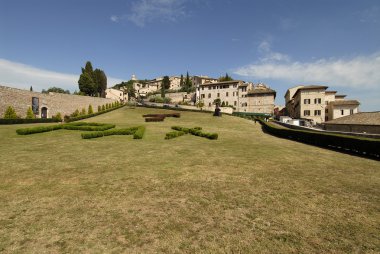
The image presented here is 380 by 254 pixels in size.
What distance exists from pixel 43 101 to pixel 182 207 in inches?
1913

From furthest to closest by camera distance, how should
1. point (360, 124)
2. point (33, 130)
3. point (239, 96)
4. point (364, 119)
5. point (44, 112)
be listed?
point (239, 96) → point (44, 112) → point (364, 119) → point (360, 124) → point (33, 130)

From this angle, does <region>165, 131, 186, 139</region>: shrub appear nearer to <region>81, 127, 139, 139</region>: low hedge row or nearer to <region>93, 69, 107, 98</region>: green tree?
<region>81, 127, 139, 139</region>: low hedge row

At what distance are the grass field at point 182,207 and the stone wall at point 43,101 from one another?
33.2m

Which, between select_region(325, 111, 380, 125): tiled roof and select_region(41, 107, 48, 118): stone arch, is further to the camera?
select_region(41, 107, 48, 118): stone arch

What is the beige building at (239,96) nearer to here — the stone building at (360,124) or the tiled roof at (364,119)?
the stone building at (360,124)

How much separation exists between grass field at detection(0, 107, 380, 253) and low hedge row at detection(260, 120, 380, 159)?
513cm

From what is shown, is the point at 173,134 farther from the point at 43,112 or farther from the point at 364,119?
the point at 43,112

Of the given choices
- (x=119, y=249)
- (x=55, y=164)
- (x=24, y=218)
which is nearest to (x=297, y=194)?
(x=119, y=249)

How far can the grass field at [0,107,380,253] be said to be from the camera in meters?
4.33

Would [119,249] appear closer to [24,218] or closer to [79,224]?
[79,224]

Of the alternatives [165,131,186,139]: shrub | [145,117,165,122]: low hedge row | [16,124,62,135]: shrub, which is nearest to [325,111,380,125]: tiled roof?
[165,131,186,139]: shrub

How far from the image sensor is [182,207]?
588 centimetres

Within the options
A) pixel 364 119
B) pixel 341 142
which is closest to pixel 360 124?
pixel 364 119

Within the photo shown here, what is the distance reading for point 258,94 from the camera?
75.4 metres
